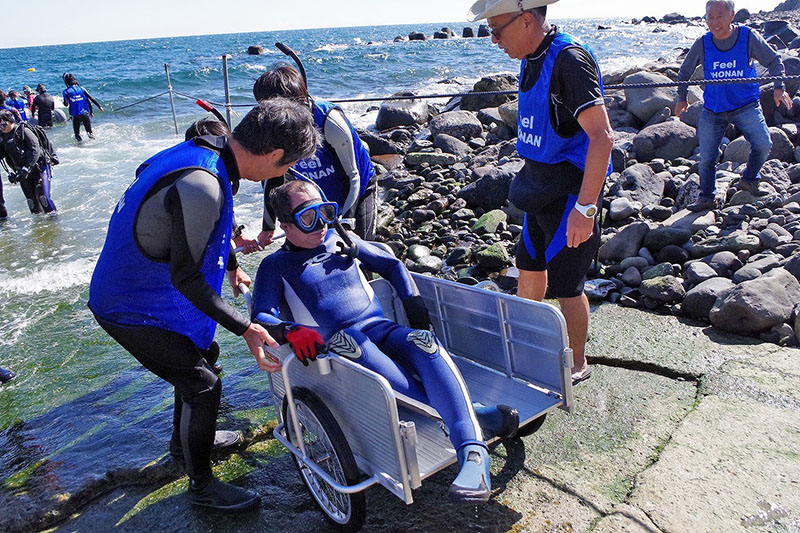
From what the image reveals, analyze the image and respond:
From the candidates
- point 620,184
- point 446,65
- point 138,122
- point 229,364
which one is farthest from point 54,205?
point 446,65

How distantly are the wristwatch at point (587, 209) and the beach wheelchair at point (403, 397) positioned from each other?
0.51 metres

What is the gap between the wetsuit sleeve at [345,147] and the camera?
144 inches

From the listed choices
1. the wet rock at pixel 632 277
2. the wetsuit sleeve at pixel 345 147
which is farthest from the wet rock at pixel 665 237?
the wetsuit sleeve at pixel 345 147

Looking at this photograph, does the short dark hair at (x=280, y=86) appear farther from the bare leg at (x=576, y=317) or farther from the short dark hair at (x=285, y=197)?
the bare leg at (x=576, y=317)

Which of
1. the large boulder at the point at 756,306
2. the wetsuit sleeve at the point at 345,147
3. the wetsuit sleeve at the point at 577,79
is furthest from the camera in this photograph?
the large boulder at the point at 756,306

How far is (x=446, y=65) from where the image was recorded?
39719mm

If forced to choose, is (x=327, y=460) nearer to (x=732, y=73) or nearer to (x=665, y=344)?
(x=665, y=344)

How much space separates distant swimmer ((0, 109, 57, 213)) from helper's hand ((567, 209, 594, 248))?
9.64 meters

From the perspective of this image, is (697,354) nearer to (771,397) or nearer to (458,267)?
(771,397)

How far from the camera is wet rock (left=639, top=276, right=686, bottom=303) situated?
461cm

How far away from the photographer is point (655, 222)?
6258 mm

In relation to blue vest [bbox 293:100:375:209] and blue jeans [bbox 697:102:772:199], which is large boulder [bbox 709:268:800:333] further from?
blue vest [bbox 293:100:375:209]

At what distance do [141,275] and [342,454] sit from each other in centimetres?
111

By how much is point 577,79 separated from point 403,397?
1655 millimetres
